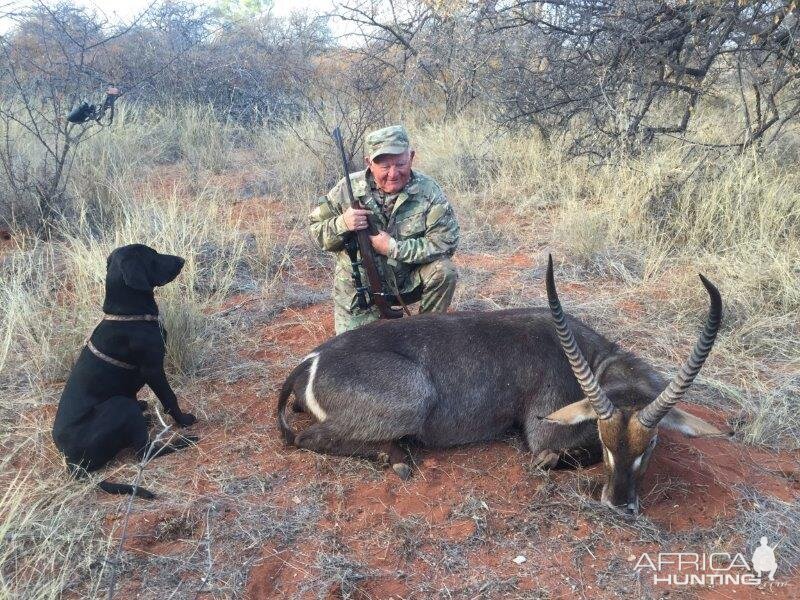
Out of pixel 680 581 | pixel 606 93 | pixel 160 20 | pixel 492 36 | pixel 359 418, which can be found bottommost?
pixel 680 581

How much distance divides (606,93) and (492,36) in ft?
9.08

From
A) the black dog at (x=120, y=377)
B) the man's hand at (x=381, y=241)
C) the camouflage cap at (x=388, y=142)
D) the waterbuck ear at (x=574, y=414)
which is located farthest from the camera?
the man's hand at (x=381, y=241)

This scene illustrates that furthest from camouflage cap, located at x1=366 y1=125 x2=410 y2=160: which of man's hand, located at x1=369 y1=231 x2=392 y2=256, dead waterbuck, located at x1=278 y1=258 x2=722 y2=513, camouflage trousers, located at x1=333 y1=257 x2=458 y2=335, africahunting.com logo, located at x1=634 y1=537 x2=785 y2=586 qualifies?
africahunting.com logo, located at x1=634 y1=537 x2=785 y2=586

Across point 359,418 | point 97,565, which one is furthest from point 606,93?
point 97,565

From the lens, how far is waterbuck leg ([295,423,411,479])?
3613 millimetres

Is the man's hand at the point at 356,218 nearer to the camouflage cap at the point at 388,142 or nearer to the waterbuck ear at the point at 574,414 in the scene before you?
A: the camouflage cap at the point at 388,142

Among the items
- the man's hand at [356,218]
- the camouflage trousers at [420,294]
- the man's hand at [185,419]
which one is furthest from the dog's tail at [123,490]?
the man's hand at [356,218]

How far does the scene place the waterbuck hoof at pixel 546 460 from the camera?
353 centimetres

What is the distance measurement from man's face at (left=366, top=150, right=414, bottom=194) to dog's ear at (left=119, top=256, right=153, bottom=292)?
1.72 metres

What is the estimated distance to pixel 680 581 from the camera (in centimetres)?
279

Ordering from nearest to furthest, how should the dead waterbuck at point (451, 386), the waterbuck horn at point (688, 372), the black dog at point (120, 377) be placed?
1. the waterbuck horn at point (688, 372)
2. the black dog at point (120, 377)
3. the dead waterbuck at point (451, 386)

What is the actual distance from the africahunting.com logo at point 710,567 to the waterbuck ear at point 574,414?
26.6 inches

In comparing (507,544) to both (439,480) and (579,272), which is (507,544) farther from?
(579,272)

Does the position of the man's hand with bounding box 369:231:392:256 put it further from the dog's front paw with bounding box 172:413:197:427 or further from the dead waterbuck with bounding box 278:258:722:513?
the dog's front paw with bounding box 172:413:197:427
